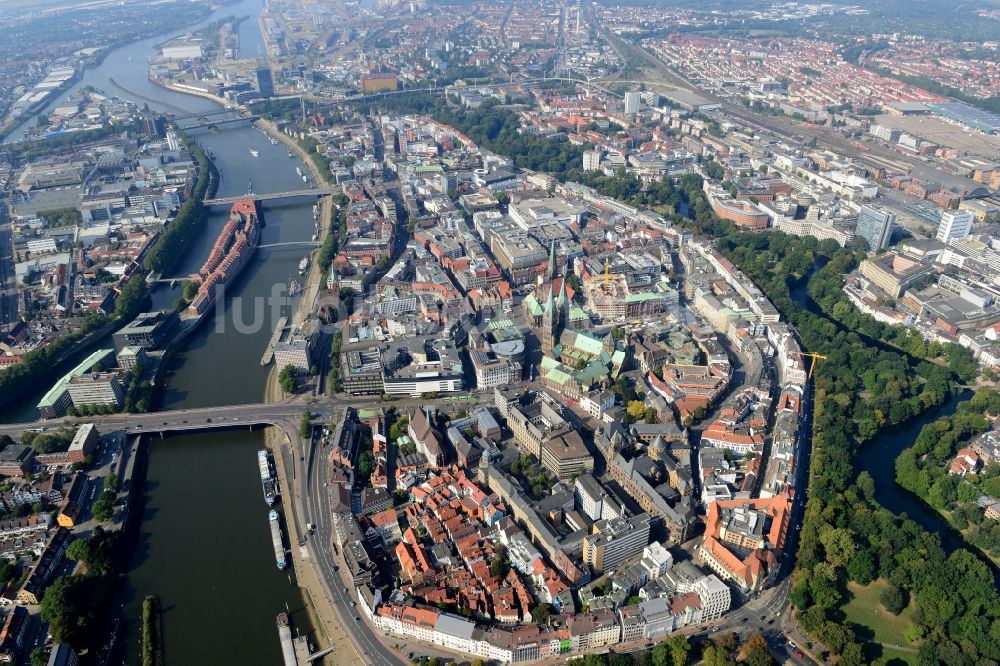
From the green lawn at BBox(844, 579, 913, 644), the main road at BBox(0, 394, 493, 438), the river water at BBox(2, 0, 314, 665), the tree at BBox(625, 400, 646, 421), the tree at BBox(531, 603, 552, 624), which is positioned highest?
the tree at BBox(531, 603, 552, 624)

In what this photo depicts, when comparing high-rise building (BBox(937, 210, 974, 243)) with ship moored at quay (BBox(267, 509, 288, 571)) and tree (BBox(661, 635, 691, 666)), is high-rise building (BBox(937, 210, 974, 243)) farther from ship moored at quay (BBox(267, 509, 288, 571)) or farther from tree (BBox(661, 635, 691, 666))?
ship moored at quay (BBox(267, 509, 288, 571))

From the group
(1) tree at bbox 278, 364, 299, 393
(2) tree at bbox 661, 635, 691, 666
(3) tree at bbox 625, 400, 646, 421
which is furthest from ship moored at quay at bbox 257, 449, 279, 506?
(2) tree at bbox 661, 635, 691, 666

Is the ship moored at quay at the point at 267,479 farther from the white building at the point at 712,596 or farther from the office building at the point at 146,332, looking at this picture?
the white building at the point at 712,596

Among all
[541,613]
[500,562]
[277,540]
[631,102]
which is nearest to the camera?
[541,613]

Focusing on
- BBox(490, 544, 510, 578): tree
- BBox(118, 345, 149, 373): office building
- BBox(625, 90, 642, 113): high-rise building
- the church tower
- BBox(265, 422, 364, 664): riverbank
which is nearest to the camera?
BBox(265, 422, 364, 664): riverbank

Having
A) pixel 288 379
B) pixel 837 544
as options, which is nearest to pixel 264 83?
pixel 288 379

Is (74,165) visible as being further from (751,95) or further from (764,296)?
(751,95)

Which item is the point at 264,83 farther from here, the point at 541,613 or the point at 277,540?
the point at 541,613

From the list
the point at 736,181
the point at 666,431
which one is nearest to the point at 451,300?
the point at 666,431
